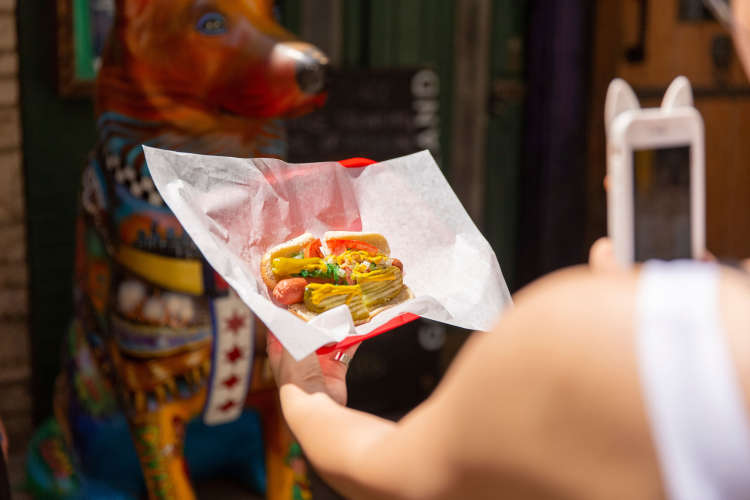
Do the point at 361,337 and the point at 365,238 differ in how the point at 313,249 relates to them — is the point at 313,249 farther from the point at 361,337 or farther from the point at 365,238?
the point at 361,337

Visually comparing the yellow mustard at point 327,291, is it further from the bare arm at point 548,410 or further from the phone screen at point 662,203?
the bare arm at point 548,410

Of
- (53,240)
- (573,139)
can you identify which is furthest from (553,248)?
(53,240)

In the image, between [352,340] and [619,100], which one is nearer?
[619,100]

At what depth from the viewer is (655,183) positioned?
86 cm

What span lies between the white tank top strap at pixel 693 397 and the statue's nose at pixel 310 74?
1443 millimetres

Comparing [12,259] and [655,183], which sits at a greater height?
[655,183]

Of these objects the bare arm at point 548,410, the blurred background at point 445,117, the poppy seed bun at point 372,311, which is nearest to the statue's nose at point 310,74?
the poppy seed bun at point 372,311

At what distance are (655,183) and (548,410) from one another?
405mm

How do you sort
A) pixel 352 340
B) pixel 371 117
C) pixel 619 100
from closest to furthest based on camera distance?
pixel 619 100
pixel 352 340
pixel 371 117

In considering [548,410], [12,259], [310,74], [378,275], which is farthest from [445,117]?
[548,410]

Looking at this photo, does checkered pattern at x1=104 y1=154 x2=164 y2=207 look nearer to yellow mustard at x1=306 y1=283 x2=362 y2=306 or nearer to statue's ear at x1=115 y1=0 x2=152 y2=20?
statue's ear at x1=115 y1=0 x2=152 y2=20

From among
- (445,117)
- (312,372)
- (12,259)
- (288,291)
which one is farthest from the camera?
(445,117)

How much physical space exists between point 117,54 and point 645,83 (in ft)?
8.26

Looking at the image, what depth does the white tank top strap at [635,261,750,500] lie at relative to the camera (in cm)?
51
